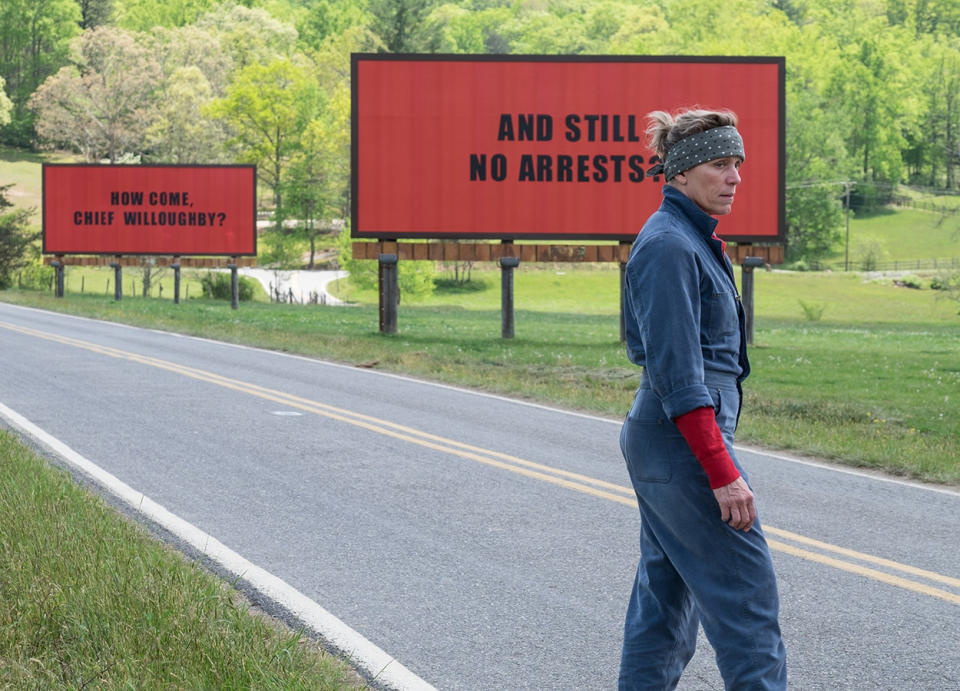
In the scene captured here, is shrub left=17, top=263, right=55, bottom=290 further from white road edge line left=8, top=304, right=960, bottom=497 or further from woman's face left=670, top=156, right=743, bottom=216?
woman's face left=670, top=156, right=743, bottom=216

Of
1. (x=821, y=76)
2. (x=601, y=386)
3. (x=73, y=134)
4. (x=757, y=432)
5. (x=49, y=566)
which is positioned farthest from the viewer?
(x=821, y=76)

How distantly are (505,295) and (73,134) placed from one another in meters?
66.7

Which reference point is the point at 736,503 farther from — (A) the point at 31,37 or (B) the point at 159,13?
(B) the point at 159,13

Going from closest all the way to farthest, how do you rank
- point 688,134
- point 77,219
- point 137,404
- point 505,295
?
point 688,134 → point 137,404 → point 505,295 → point 77,219

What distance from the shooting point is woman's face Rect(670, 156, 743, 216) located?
3.74 m

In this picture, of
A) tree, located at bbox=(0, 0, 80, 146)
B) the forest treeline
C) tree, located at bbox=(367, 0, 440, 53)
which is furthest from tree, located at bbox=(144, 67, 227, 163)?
tree, located at bbox=(0, 0, 80, 146)

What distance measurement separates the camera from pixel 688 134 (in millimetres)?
3732

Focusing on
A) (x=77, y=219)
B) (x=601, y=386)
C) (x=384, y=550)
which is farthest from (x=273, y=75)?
(x=384, y=550)

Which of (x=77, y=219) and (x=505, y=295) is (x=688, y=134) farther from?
(x=77, y=219)

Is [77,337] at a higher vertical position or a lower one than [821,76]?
lower

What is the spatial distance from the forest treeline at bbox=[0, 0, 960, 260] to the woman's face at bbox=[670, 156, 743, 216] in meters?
64.0

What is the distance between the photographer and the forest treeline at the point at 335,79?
241 feet

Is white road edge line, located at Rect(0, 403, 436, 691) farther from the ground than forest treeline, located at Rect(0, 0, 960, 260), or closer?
closer

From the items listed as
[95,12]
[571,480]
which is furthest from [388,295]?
[95,12]
